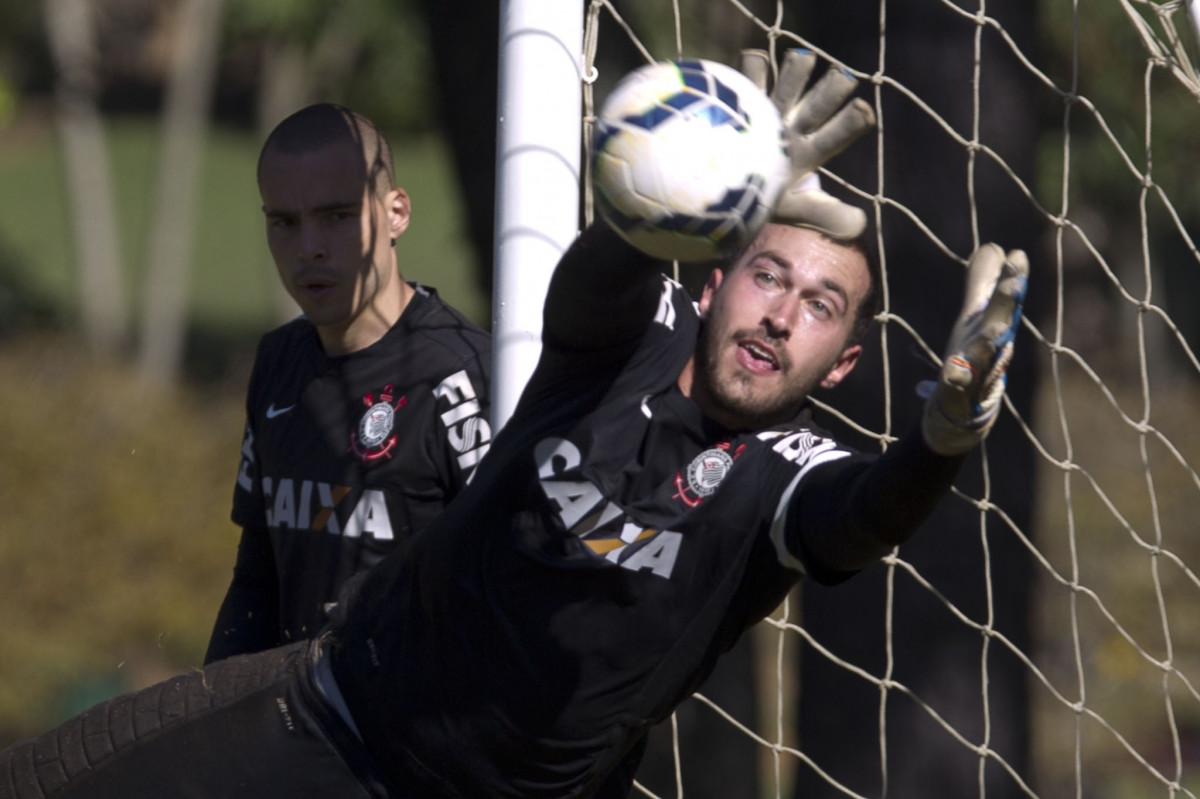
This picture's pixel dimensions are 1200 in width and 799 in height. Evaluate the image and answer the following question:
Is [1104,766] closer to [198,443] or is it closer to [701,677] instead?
[198,443]

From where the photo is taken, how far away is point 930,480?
1.93m

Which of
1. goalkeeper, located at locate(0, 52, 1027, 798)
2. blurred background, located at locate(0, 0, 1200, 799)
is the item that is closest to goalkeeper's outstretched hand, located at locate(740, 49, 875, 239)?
goalkeeper, located at locate(0, 52, 1027, 798)

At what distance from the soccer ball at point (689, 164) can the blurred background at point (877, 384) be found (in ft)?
3.56

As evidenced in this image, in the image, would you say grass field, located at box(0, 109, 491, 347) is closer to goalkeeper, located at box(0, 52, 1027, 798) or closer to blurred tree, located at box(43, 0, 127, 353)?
blurred tree, located at box(43, 0, 127, 353)

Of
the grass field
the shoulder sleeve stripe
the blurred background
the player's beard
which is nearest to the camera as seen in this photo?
the shoulder sleeve stripe

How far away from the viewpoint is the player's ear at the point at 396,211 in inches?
113

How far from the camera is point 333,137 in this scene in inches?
110

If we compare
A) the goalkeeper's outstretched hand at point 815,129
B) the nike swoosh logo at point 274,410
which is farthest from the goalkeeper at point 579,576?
the nike swoosh logo at point 274,410

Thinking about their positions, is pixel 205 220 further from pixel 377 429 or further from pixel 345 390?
pixel 377 429

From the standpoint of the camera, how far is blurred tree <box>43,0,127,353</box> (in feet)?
43.7

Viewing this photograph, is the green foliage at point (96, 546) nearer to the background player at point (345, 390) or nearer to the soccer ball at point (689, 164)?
the background player at point (345, 390)

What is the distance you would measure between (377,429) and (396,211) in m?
0.50

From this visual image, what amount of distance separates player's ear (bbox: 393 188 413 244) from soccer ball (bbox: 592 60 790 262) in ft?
3.28

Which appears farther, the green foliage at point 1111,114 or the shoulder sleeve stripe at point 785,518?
the green foliage at point 1111,114
